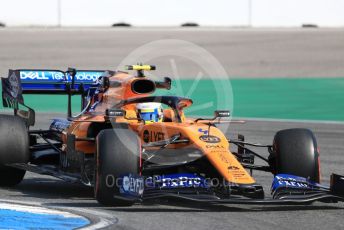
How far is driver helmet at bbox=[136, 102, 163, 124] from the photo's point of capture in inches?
502

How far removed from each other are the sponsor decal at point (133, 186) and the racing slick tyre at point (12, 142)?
2564mm

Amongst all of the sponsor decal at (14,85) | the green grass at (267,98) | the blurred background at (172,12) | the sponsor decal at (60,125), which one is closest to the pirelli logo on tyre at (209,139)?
the sponsor decal at (60,125)

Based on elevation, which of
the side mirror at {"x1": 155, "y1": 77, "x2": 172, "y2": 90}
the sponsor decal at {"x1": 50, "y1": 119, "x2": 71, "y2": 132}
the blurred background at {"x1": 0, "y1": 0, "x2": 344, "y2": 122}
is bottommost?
the sponsor decal at {"x1": 50, "y1": 119, "x2": 71, "y2": 132}

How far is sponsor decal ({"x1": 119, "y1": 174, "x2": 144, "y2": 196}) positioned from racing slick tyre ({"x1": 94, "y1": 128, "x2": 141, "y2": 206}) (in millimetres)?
73

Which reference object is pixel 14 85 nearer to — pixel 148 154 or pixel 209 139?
pixel 148 154

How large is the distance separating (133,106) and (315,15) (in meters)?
37.7

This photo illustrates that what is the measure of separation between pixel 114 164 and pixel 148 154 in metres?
0.83

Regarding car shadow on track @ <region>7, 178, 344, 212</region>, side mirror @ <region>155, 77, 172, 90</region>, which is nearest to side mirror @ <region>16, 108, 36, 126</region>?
car shadow on track @ <region>7, 178, 344, 212</region>

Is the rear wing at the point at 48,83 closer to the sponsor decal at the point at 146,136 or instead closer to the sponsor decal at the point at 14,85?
the sponsor decal at the point at 14,85

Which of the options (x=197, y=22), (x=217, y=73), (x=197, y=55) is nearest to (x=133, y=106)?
(x=217, y=73)

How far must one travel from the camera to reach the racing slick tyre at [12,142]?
13.2 meters

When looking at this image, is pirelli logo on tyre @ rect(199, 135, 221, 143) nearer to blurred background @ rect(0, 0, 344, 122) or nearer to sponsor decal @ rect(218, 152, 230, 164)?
sponsor decal @ rect(218, 152, 230, 164)

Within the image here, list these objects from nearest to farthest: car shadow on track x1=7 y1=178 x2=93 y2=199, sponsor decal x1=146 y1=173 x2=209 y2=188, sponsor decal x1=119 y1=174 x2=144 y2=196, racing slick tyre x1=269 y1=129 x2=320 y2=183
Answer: sponsor decal x1=119 y1=174 x2=144 y2=196 → sponsor decal x1=146 y1=173 x2=209 y2=188 → racing slick tyre x1=269 y1=129 x2=320 y2=183 → car shadow on track x1=7 y1=178 x2=93 y2=199

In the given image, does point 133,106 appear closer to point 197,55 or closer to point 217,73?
point 217,73
